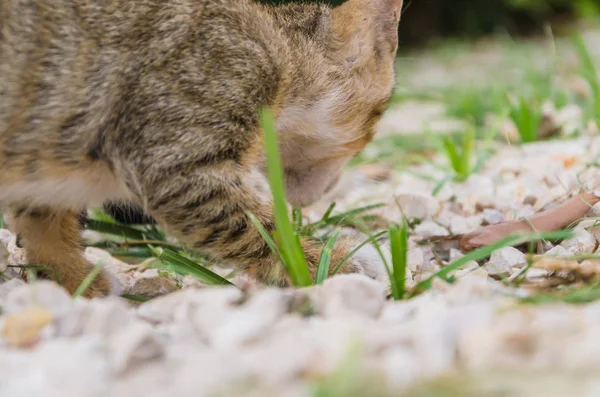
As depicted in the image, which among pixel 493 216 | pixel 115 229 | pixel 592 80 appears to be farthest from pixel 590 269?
pixel 592 80

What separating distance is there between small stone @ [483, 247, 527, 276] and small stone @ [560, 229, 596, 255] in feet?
0.41

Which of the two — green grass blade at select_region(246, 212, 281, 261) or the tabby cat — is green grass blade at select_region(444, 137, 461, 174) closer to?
the tabby cat

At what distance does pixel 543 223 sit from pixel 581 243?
227 mm

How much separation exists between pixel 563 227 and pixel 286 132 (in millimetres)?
817

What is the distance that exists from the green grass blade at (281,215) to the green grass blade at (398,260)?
0.19 m

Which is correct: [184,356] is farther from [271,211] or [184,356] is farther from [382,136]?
[382,136]

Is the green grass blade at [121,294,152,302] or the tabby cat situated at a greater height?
the tabby cat

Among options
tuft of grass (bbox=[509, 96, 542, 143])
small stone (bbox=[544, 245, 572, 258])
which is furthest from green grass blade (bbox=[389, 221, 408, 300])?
tuft of grass (bbox=[509, 96, 542, 143])

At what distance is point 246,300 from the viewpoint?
143 centimetres

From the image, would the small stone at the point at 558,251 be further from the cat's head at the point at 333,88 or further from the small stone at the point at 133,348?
the small stone at the point at 133,348

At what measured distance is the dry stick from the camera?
7.38 feet

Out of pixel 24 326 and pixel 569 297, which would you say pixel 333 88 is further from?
pixel 24 326

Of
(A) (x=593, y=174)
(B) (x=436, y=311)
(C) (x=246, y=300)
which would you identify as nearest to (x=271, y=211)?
(C) (x=246, y=300)

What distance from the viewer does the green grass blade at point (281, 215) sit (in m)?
1.54
